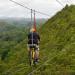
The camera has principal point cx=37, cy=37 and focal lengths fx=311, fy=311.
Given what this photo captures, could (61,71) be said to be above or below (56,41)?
below

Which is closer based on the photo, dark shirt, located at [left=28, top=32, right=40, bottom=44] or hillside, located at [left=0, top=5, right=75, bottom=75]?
dark shirt, located at [left=28, top=32, right=40, bottom=44]

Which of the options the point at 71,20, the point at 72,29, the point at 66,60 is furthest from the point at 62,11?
the point at 66,60

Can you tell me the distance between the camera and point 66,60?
2064 cm

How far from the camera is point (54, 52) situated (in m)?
26.7

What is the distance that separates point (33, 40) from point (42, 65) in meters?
3.91

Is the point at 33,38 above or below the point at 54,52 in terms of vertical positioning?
above

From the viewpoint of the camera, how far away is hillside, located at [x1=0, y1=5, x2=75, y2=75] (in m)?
19.4

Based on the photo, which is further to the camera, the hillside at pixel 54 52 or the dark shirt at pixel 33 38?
the hillside at pixel 54 52

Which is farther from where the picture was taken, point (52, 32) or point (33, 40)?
point (52, 32)

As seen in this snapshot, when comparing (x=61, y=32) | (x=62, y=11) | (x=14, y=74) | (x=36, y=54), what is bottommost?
(x=14, y=74)

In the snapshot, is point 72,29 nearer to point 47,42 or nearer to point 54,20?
point 47,42

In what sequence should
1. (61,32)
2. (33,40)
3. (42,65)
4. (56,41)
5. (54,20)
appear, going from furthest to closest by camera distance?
(54,20) → (61,32) → (56,41) → (42,65) → (33,40)

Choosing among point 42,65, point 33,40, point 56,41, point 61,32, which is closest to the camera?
point 33,40

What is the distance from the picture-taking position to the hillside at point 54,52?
19375 mm
